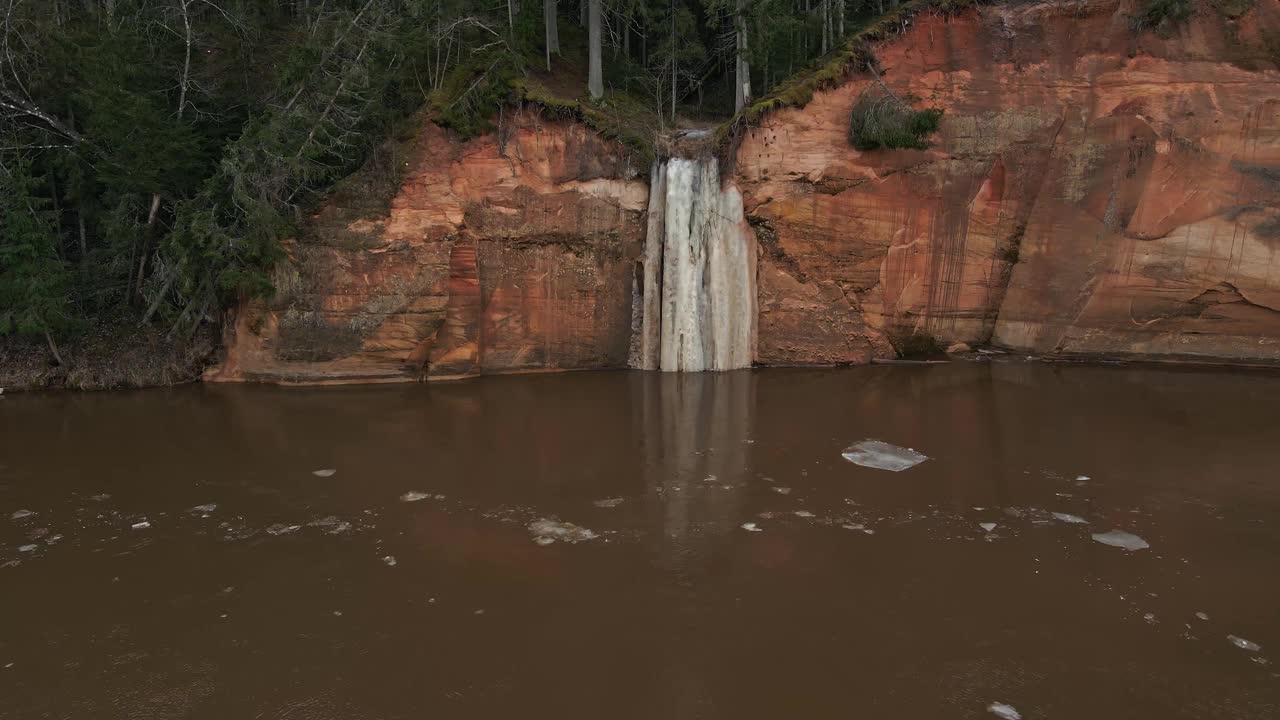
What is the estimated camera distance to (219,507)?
7.59 meters

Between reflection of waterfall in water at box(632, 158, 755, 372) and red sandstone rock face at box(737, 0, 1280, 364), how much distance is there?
0.53 metres

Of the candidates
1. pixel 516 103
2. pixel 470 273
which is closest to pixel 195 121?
pixel 470 273

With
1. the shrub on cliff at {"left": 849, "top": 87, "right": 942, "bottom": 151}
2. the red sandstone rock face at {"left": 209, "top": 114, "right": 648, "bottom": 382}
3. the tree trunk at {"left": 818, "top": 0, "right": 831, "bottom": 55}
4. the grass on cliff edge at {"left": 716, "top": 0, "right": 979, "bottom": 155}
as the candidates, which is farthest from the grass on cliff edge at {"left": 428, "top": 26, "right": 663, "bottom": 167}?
the tree trunk at {"left": 818, "top": 0, "right": 831, "bottom": 55}

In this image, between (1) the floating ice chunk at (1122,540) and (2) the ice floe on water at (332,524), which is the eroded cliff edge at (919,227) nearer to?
(2) the ice floe on water at (332,524)

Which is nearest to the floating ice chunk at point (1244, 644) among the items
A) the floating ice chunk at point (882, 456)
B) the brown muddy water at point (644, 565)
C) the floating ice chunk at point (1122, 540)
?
the brown muddy water at point (644, 565)

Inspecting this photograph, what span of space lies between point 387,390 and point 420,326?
1221 mm

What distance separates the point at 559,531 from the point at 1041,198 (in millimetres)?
11625

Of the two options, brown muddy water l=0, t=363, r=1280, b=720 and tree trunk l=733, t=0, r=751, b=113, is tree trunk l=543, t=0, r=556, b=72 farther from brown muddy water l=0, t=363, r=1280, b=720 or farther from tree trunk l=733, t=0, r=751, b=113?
brown muddy water l=0, t=363, r=1280, b=720

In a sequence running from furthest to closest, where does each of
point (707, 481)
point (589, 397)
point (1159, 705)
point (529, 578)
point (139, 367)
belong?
point (139, 367) → point (589, 397) → point (707, 481) → point (529, 578) → point (1159, 705)

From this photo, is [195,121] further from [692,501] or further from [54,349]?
[692,501]

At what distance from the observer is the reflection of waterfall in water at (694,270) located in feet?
45.2

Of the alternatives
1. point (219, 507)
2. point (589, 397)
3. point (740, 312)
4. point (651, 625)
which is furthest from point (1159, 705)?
point (740, 312)

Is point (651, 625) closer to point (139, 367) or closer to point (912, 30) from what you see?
point (139, 367)

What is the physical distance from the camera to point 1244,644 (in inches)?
196
